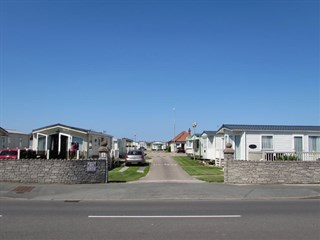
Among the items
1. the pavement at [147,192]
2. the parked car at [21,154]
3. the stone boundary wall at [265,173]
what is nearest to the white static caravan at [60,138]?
the parked car at [21,154]

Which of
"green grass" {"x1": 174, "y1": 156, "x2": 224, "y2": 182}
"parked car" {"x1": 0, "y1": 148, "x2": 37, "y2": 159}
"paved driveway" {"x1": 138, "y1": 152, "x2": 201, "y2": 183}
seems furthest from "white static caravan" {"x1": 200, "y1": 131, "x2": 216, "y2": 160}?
"parked car" {"x1": 0, "y1": 148, "x2": 37, "y2": 159}

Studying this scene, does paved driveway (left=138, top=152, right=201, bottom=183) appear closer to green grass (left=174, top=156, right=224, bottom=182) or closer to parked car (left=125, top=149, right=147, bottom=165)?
green grass (left=174, top=156, right=224, bottom=182)

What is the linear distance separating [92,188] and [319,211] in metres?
9.82

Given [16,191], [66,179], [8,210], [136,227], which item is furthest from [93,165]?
[136,227]

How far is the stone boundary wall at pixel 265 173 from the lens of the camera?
764 inches

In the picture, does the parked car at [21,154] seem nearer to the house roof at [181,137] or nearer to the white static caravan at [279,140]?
the white static caravan at [279,140]

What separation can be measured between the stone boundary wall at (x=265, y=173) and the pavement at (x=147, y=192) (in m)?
1.82

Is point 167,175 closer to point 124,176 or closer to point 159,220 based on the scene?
point 124,176

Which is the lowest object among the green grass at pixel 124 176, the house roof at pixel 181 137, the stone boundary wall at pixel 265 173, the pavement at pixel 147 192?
the pavement at pixel 147 192

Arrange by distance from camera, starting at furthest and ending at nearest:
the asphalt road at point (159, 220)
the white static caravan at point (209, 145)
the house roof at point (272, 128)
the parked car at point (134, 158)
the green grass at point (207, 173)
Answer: the white static caravan at point (209, 145)
the parked car at point (134, 158)
the house roof at point (272, 128)
the green grass at point (207, 173)
the asphalt road at point (159, 220)

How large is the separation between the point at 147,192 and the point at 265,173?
7.15 meters

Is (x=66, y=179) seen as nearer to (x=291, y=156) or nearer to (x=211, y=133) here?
(x=291, y=156)

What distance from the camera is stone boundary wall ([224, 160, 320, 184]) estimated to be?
63.7ft

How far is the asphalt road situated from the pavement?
4.85 ft
